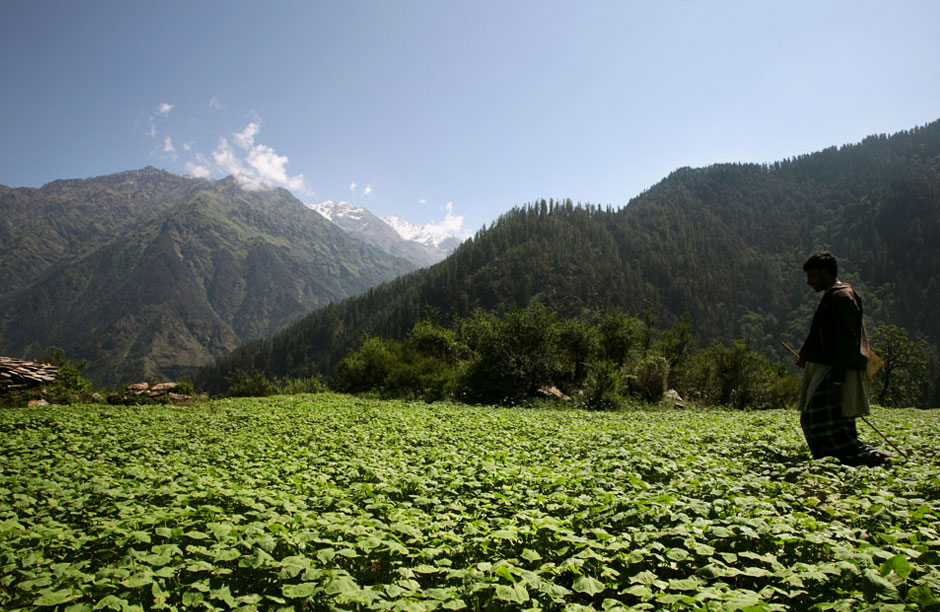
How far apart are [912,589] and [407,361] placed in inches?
1164

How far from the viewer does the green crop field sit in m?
2.84

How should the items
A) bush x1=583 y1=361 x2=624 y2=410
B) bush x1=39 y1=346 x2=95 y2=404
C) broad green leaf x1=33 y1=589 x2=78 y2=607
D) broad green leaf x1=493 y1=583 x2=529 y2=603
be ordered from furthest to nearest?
bush x1=583 y1=361 x2=624 y2=410, bush x1=39 y1=346 x2=95 y2=404, broad green leaf x1=33 y1=589 x2=78 y2=607, broad green leaf x1=493 y1=583 x2=529 y2=603

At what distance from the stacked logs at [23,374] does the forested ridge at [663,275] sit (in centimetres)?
11550

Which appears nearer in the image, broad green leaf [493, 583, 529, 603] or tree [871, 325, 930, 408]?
broad green leaf [493, 583, 529, 603]

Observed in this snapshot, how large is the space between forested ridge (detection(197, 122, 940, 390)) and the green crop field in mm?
123915

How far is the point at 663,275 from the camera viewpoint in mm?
158125

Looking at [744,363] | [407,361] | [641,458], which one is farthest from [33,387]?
[744,363]

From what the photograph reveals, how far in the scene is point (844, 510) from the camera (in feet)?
13.4

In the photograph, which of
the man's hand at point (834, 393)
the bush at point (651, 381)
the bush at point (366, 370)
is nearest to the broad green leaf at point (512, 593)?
the man's hand at point (834, 393)

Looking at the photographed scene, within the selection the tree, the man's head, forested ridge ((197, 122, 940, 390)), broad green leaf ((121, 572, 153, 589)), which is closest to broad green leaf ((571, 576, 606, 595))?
broad green leaf ((121, 572, 153, 589))

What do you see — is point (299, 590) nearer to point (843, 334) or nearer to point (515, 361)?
point (843, 334)

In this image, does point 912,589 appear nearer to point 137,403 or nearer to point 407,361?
point 137,403

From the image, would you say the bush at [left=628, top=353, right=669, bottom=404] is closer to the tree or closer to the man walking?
the man walking

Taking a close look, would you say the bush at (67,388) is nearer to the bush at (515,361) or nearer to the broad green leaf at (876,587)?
the bush at (515,361)
